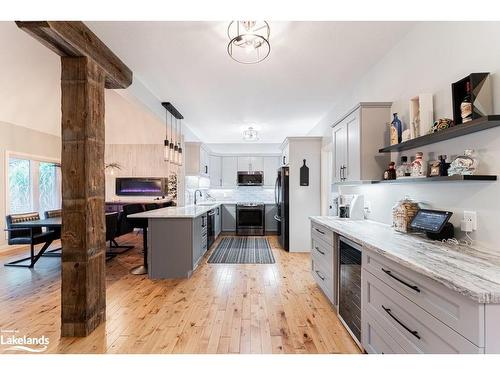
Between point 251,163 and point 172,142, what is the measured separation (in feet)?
10.2

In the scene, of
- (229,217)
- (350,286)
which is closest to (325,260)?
(350,286)

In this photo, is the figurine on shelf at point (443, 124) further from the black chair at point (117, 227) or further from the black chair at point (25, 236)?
the black chair at point (25, 236)

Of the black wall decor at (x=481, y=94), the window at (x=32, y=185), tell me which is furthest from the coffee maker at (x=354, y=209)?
the window at (x=32, y=185)

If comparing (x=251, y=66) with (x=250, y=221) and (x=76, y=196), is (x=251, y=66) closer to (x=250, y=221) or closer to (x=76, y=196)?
(x=76, y=196)

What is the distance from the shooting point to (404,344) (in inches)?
51.9

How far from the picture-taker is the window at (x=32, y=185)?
Answer: 5.30 meters

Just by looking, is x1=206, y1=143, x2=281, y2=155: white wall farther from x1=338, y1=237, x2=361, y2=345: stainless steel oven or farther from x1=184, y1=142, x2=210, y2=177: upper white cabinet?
x1=338, y1=237, x2=361, y2=345: stainless steel oven

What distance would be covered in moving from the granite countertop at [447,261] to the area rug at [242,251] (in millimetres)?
2639

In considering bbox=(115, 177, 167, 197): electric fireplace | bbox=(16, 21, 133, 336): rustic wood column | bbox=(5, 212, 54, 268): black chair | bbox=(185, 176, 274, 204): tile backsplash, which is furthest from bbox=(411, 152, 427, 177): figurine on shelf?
bbox=(115, 177, 167, 197): electric fireplace

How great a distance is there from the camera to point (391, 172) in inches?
90.0

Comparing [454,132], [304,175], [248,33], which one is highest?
[248,33]

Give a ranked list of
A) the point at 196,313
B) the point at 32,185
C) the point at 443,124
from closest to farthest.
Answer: the point at 443,124, the point at 196,313, the point at 32,185
